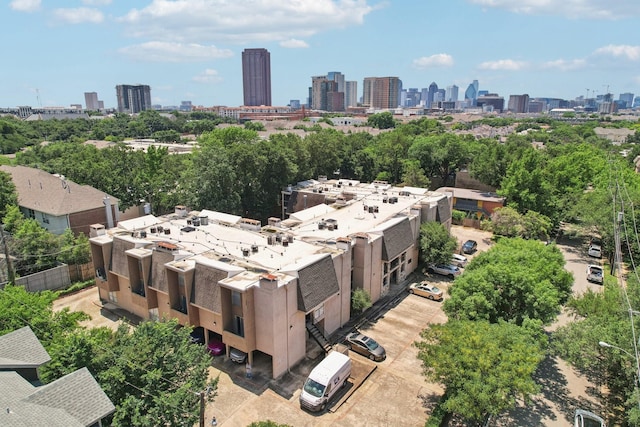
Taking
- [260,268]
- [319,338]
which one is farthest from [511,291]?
[260,268]

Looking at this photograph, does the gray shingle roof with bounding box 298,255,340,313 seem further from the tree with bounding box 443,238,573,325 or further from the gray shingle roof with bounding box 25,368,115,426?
the gray shingle roof with bounding box 25,368,115,426

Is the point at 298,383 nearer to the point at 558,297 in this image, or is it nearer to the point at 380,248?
the point at 380,248

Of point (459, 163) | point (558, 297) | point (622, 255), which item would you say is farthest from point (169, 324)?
point (459, 163)

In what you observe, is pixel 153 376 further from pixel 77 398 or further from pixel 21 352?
pixel 21 352

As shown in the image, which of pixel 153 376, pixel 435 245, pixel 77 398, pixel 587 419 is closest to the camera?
pixel 77 398

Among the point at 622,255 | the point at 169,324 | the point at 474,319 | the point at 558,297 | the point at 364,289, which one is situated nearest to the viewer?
the point at 169,324

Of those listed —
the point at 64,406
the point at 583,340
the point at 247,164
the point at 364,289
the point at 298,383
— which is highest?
the point at 247,164
